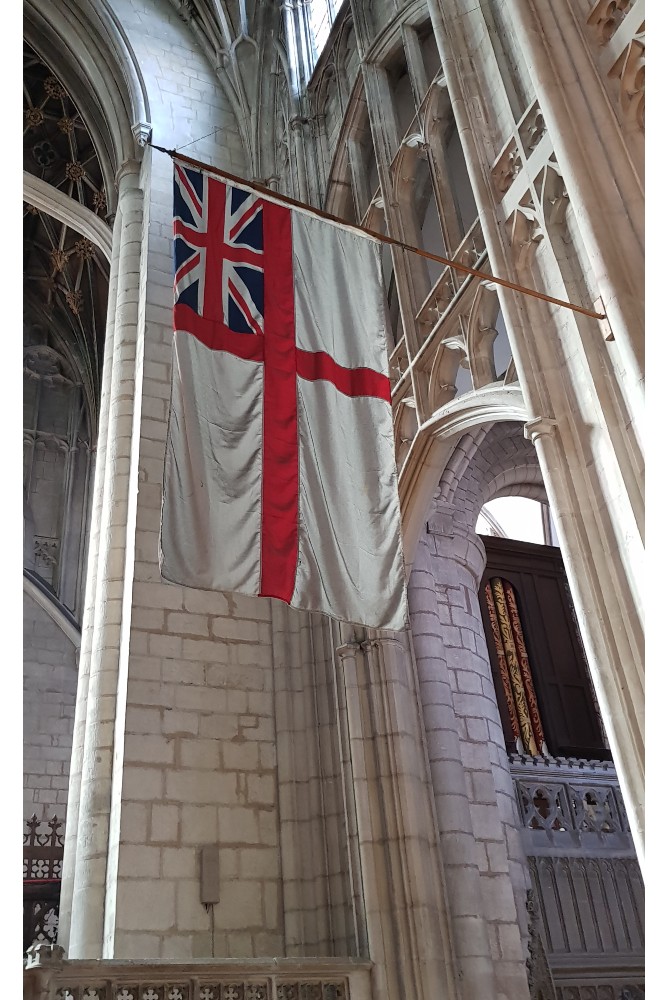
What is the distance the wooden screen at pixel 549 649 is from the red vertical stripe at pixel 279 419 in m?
6.33

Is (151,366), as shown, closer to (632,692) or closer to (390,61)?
(390,61)

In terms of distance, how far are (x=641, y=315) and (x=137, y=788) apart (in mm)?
4560

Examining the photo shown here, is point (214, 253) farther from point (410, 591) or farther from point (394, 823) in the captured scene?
point (394, 823)

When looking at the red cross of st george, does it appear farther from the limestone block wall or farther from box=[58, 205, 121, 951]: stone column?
the limestone block wall

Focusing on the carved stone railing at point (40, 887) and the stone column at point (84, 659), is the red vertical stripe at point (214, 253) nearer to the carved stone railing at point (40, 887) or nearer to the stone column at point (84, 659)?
the stone column at point (84, 659)

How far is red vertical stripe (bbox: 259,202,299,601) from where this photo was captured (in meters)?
4.18

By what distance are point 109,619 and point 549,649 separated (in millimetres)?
5999

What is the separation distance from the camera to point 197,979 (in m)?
5.12

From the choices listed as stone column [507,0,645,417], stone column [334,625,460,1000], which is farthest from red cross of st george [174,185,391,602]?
stone column [334,625,460,1000]

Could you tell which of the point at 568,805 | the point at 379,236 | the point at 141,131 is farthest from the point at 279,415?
the point at 141,131

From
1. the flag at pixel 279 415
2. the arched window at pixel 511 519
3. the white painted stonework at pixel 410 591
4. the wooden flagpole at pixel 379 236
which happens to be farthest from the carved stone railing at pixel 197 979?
the arched window at pixel 511 519

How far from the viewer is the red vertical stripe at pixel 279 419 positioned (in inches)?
165

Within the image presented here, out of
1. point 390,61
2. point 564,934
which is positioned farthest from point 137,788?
point 390,61

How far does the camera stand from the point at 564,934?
8195 mm
